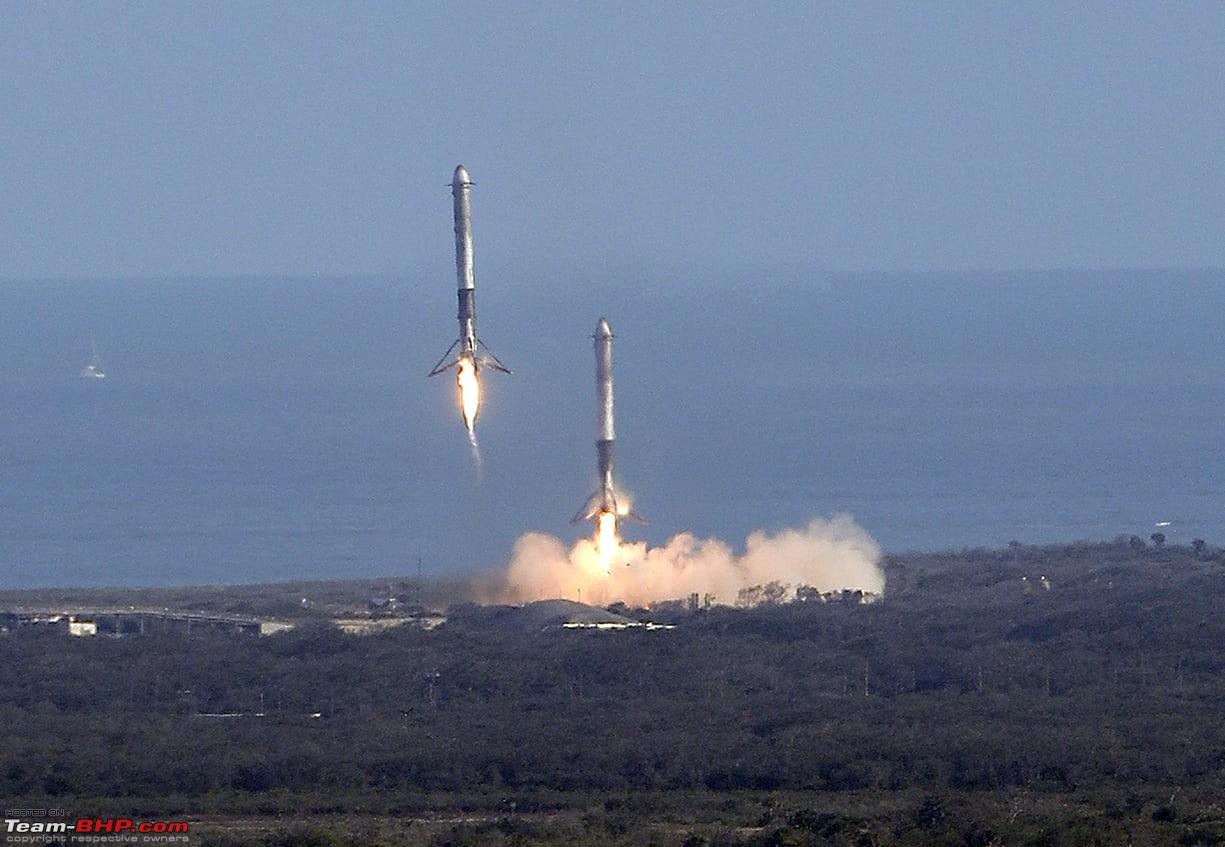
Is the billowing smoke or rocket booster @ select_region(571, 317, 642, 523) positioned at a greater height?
rocket booster @ select_region(571, 317, 642, 523)

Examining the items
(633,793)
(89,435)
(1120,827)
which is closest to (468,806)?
(633,793)

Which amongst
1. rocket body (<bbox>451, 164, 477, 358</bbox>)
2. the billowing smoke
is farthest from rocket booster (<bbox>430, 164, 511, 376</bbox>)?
the billowing smoke

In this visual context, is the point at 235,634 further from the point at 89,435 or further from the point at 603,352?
the point at 89,435

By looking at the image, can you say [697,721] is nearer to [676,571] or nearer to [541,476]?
[676,571]

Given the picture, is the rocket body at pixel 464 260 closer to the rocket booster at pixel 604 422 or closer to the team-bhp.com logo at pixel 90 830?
the rocket booster at pixel 604 422

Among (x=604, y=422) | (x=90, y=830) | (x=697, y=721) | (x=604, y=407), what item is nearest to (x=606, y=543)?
(x=604, y=422)

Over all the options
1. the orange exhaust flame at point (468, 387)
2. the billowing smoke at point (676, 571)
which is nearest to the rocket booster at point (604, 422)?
the billowing smoke at point (676, 571)

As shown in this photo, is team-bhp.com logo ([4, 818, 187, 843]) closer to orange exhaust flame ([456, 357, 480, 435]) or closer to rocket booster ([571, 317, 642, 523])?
orange exhaust flame ([456, 357, 480, 435])


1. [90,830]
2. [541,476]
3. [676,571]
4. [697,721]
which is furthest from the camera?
[541,476]
